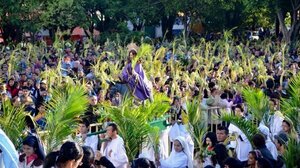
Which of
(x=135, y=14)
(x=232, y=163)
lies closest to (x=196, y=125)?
(x=232, y=163)

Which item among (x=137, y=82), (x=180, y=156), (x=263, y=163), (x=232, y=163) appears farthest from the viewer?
(x=137, y=82)

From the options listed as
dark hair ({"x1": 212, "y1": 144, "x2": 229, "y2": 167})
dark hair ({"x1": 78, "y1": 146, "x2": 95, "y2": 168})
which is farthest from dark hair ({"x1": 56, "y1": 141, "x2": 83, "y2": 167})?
dark hair ({"x1": 212, "y1": 144, "x2": 229, "y2": 167})

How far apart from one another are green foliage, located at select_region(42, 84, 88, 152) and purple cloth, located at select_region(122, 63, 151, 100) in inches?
100

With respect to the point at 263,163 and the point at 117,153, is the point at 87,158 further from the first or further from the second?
the point at 117,153

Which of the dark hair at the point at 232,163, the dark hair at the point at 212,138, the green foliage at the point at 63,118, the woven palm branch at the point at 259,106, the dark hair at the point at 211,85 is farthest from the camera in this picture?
the dark hair at the point at 211,85

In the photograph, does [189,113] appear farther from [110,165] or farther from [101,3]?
[101,3]

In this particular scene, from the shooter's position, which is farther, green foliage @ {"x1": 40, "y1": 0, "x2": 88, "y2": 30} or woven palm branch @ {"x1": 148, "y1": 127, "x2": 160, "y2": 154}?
green foliage @ {"x1": 40, "y1": 0, "x2": 88, "y2": 30}

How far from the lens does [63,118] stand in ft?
23.1

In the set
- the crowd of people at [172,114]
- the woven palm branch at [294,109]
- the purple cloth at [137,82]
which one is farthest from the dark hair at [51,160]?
the purple cloth at [137,82]

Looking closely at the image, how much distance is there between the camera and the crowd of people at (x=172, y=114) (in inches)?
241

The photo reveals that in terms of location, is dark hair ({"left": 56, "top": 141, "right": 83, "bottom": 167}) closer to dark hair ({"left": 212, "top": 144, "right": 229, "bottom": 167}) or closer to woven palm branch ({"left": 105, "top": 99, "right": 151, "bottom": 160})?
dark hair ({"left": 212, "top": 144, "right": 229, "bottom": 167})

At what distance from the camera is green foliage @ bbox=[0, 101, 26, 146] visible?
23.4 ft

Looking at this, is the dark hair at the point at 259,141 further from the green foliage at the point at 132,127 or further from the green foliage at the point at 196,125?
the green foliage at the point at 132,127

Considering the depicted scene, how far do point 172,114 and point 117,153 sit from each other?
288cm
